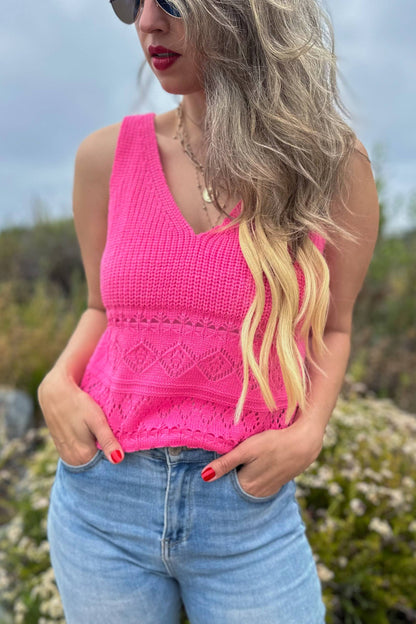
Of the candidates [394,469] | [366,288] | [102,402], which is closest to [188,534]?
[102,402]

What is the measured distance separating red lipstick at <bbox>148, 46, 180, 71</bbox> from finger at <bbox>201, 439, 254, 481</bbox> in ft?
3.25

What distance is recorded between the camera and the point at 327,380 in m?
1.53

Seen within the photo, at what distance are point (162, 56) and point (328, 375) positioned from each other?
0.97 metres

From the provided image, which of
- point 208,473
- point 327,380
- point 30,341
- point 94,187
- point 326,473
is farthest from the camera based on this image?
point 30,341

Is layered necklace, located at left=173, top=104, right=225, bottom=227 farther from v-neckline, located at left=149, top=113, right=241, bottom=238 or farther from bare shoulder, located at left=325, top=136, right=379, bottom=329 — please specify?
bare shoulder, located at left=325, top=136, right=379, bottom=329

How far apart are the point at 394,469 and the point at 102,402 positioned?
182 centimetres

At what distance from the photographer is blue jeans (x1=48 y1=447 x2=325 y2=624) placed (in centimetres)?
132

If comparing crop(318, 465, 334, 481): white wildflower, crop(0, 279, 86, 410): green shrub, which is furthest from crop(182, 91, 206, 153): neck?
crop(0, 279, 86, 410): green shrub

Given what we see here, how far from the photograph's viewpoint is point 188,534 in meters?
1.32

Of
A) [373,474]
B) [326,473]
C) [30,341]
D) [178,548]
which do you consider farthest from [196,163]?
[30,341]

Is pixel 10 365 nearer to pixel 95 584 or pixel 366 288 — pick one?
pixel 95 584

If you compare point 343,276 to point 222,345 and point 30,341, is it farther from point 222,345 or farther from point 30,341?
point 30,341

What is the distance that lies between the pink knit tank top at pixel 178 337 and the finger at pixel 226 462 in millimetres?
26

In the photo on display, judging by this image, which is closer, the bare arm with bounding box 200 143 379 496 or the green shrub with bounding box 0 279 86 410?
the bare arm with bounding box 200 143 379 496
